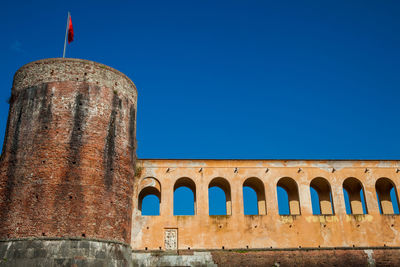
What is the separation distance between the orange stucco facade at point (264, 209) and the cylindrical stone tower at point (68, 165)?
226 centimetres

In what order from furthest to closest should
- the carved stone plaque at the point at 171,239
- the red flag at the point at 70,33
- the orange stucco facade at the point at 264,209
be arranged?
the red flag at the point at 70,33 → the orange stucco facade at the point at 264,209 → the carved stone plaque at the point at 171,239

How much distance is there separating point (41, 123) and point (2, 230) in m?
5.51

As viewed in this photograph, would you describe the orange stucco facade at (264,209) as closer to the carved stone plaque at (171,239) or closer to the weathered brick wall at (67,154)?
the carved stone plaque at (171,239)

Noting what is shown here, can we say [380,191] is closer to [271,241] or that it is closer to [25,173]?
[271,241]

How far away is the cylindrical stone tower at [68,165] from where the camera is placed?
20078mm

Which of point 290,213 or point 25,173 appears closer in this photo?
point 25,173

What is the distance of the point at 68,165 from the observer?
69.8 ft

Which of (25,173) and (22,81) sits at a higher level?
(22,81)

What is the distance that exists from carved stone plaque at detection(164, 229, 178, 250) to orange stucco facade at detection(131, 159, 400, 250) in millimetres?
133

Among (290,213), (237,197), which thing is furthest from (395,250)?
(237,197)

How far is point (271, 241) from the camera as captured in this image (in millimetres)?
25375

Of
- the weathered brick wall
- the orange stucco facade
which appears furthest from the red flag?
the orange stucco facade

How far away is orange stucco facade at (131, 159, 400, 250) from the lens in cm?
2517

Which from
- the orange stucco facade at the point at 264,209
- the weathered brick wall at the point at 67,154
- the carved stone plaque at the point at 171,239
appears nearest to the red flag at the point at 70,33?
the weathered brick wall at the point at 67,154
